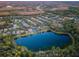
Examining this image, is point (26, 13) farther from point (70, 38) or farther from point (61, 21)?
point (70, 38)

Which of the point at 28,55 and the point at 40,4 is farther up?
the point at 40,4

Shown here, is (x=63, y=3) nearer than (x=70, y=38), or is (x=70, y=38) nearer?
(x=70, y=38)

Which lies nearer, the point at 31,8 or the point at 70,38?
the point at 70,38

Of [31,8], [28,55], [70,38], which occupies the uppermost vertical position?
[31,8]

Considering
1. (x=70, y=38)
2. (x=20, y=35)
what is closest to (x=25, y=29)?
(x=20, y=35)

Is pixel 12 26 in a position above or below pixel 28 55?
above

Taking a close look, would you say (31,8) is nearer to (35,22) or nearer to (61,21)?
(35,22)

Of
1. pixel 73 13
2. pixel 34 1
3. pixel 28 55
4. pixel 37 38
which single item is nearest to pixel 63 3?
pixel 73 13
